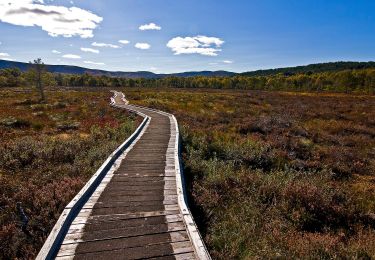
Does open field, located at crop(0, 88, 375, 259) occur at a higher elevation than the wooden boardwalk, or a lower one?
lower

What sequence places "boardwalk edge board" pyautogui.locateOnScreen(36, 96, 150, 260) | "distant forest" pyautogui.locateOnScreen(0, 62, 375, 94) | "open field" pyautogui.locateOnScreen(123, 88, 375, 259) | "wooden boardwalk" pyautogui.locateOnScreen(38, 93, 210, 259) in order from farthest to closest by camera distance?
"distant forest" pyautogui.locateOnScreen(0, 62, 375, 94) → "open field" pyautogui.locateOnScreen(123, 88, 375, 259) → "wooden boardwalk" pyautogui.locateOnScreen(38, 93, 210, 259) → "boardwalk edge board" pyautogui.locateOnScreen(36, 96, 150, 260)

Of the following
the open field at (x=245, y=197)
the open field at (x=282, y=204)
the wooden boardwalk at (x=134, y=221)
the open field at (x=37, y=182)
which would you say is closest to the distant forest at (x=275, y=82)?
the open field at (x=37, y=182)

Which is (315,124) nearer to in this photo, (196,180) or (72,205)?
(196,180)

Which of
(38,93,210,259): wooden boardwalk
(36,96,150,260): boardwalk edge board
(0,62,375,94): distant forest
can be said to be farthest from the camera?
(0,62,375,94): distant forest

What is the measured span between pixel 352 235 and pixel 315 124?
21109 millimetres

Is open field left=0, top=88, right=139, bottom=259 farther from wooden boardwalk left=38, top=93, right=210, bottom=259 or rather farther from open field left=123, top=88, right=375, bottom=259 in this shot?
open field left=123, top=88, right=375, bottom=259

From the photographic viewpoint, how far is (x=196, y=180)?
31.3 ft

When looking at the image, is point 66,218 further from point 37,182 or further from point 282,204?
point 282,204

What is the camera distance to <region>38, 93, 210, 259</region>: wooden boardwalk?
5.02 metres

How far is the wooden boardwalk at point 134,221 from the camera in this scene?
502 centimetres

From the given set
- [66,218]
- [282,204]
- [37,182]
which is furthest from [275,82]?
[66,218]

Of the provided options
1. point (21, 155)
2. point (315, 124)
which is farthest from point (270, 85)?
point (21, 155)

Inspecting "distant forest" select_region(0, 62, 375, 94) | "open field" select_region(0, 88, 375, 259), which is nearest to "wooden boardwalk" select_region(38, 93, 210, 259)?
"open field" select_region(0, 88, 375, 259)

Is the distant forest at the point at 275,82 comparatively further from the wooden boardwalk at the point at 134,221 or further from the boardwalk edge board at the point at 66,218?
the wooden boardwalk at the point at 134,221
